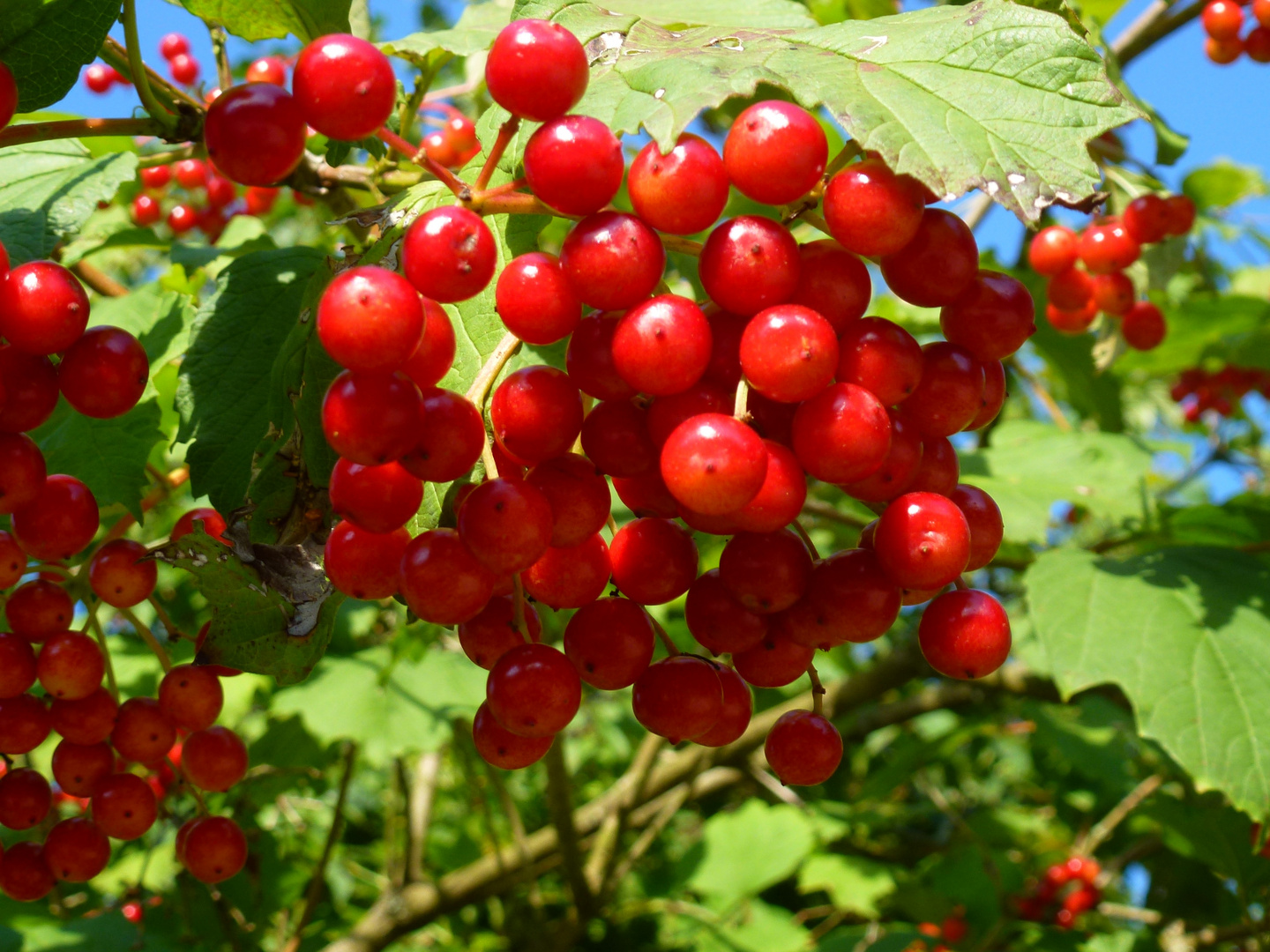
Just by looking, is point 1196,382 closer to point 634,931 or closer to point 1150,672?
point 1150,672

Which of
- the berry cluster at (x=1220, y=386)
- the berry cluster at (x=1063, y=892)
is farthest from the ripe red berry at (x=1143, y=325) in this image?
the berry cluster at (x=1063, y=892)

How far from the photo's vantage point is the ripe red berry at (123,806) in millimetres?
1335

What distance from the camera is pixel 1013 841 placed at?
3.68m

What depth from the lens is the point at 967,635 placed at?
880 mm

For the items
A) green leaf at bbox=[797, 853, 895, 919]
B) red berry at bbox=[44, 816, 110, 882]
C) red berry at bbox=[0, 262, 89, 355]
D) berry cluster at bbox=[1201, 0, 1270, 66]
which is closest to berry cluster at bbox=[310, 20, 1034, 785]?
red berry at bbox=[0, 262, 89, 355]

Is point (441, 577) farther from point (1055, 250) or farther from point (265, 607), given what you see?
point (1055, 250)

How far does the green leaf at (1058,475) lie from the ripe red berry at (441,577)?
1.79 metres

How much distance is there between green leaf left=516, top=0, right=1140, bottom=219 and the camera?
774mm

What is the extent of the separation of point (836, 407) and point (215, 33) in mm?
1210

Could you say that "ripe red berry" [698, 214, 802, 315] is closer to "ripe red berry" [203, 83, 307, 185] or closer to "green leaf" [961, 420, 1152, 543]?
"ripe red berry" [203, 83, 307, 185]

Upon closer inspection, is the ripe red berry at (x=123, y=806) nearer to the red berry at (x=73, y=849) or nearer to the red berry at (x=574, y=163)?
the red berry at (x=73, y=849)

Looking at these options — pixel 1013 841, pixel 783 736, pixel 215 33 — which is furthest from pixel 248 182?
pixel 1013 841

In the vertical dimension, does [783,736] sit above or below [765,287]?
below

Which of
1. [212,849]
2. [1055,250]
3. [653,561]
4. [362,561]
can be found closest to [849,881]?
[1055,250]
